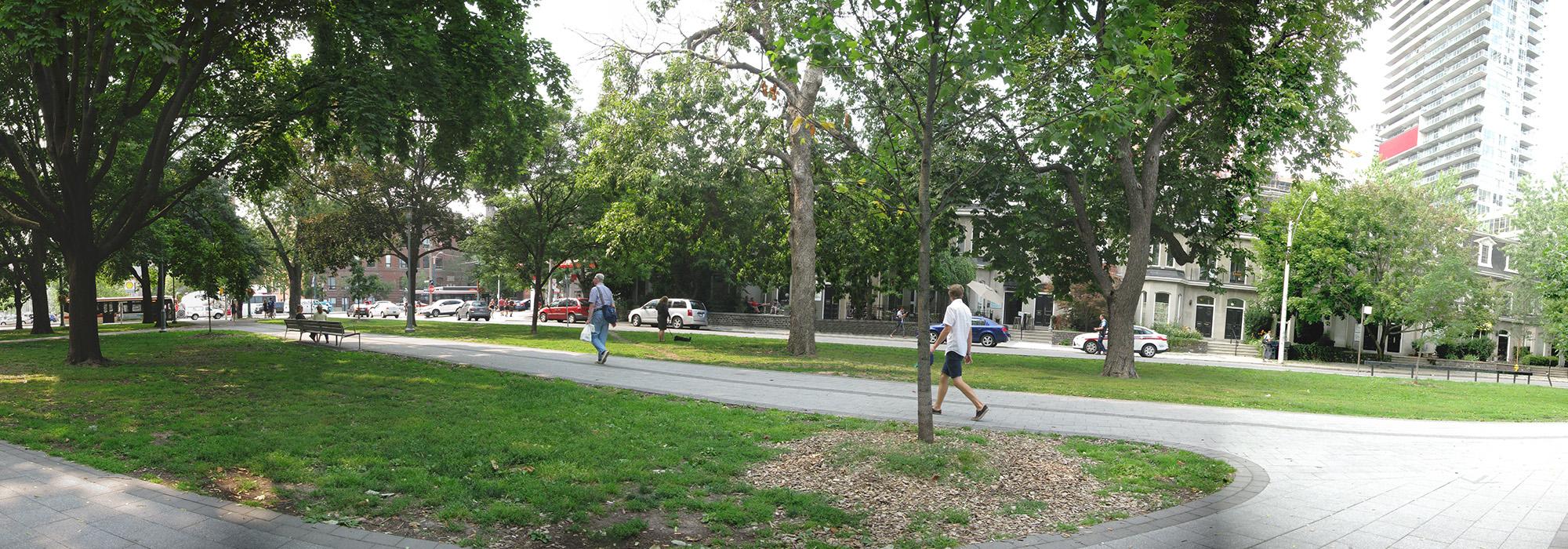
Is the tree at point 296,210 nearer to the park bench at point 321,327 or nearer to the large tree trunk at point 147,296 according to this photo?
the large tree trunk at point 147,296

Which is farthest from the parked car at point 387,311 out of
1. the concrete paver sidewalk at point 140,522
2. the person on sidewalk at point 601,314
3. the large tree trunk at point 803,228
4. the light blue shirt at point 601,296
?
the concrete paver sidewalk at point 140,522

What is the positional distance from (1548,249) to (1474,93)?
97542 millimetres

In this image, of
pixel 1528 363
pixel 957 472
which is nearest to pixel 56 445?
pixel 957 472

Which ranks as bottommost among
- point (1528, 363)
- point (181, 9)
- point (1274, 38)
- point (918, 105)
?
point (1528, 363)

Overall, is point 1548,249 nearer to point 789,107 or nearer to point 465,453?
point 789,107

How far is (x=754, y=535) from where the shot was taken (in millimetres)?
4582

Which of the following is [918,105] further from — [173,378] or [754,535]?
[173,378]

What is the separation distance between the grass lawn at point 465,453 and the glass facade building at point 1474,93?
125986mm

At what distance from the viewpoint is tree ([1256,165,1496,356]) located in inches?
1353

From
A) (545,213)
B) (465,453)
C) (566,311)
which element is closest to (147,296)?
(566,311)

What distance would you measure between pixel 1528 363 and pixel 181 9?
58.4 meters

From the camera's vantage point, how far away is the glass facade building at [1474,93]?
104375mm

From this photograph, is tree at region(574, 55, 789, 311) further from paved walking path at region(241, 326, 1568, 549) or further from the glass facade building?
the glass facade building

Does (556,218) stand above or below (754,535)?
above
